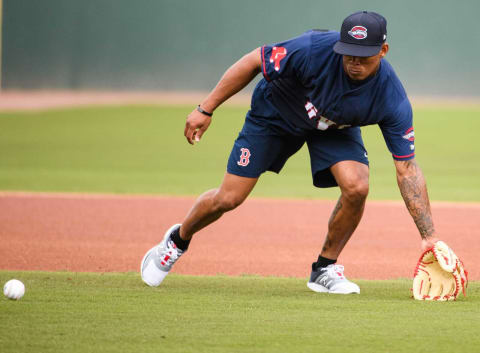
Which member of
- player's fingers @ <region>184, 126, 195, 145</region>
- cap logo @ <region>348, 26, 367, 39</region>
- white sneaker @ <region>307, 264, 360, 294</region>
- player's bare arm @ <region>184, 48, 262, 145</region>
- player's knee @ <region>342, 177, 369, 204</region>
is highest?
cap logo @ <region>348, 26, 367, 39</region>

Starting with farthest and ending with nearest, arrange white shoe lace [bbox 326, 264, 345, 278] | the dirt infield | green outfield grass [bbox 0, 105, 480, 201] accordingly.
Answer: green outfield grass [bbox 0, 105, 480, 201] < the dirt infield < white shoe lace [bbox 326, 264, 345, 278]

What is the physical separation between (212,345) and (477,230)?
23.4 ft

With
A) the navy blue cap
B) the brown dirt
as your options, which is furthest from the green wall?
the navy blue cap

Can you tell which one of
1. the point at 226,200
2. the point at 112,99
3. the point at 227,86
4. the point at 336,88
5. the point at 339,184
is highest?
the point at 336,88

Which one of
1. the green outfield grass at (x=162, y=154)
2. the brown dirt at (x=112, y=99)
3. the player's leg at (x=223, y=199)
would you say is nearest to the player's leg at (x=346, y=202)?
the player's leg at (x=223, y=199)

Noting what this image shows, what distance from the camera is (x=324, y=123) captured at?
6.13m

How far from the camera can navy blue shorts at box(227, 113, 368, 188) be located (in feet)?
20.7

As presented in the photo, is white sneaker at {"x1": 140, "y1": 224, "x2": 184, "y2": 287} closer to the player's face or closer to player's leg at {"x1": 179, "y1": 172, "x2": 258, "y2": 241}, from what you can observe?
player's leg at {"x1": 179, "y1": 172, "x2": 258, "y2": 241}

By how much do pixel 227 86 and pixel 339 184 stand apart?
1.09 metres

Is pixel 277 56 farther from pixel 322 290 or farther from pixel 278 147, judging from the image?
pixel 322 290

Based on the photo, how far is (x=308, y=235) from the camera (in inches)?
411

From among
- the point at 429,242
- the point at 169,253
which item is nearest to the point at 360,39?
the point at 429,242

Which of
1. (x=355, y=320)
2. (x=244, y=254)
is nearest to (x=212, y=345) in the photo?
(x=355, y=320)

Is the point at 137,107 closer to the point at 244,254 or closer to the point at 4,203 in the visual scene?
the point at 4,203
